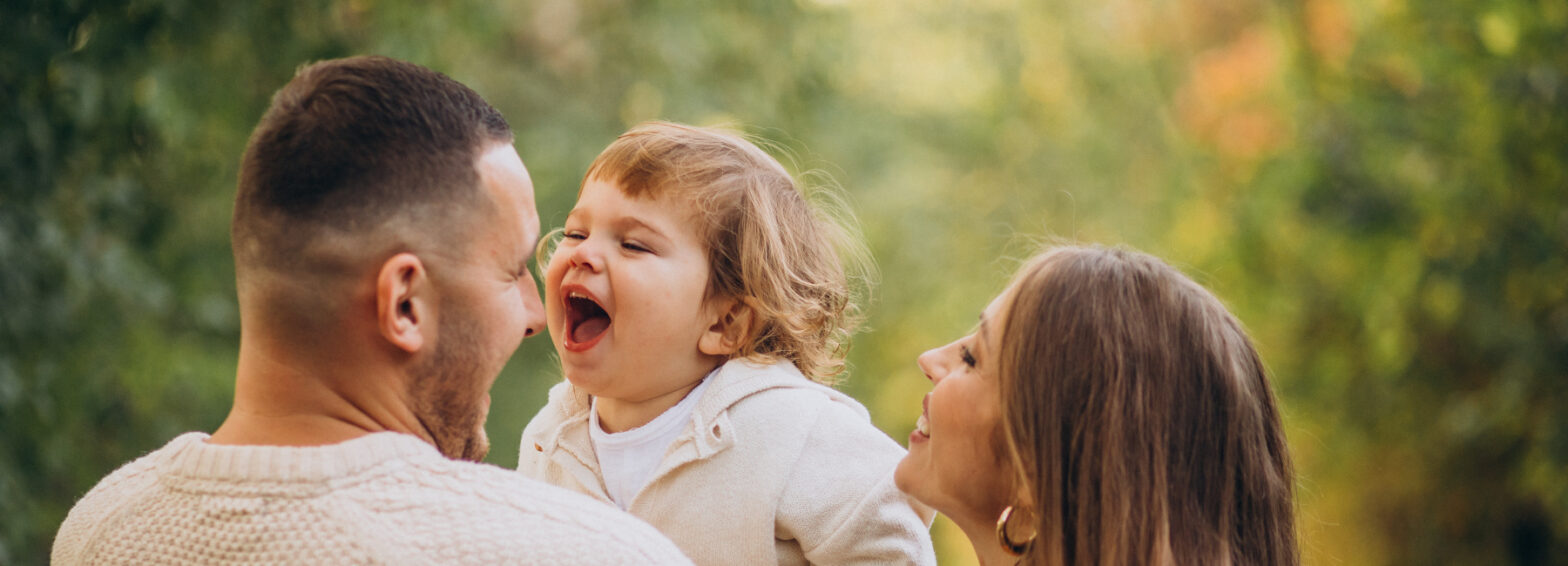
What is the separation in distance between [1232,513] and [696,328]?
1046 mm

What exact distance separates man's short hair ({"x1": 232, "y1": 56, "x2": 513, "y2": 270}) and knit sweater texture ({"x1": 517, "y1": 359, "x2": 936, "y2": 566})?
0.91 meters

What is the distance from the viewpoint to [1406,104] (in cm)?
630

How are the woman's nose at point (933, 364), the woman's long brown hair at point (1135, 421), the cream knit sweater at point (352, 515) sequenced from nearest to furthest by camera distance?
the cream knit sweater at point (352, 515)
the woman's long brown hair at point (1135, 421)
the woman's nose at point (933, 364)

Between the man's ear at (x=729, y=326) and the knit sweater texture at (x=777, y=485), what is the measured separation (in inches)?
1.8

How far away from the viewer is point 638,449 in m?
2.49

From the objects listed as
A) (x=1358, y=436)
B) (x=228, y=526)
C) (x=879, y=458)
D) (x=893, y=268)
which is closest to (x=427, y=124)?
(x=228, y=526)

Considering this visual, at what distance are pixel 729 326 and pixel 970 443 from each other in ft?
2.18

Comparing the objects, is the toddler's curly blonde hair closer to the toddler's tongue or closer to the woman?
the toddler's tongue

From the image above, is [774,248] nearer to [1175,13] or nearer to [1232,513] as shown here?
[1232,513]

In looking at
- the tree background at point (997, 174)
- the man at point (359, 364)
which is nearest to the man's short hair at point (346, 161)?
the man at point (359, 364)

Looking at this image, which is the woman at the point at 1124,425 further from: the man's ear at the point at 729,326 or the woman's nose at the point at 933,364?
the man's ear at the point at 729,326

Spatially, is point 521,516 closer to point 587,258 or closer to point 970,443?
point 970,443

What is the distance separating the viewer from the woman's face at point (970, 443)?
2.02m

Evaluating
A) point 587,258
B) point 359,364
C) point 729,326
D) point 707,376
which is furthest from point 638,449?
point 359,364
